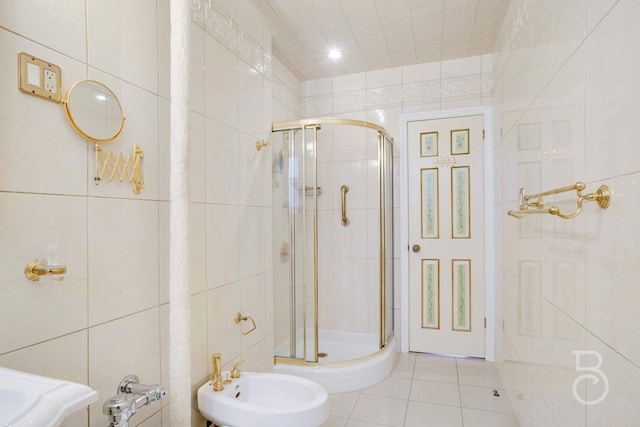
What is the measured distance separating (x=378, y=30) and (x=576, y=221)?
2043 mm

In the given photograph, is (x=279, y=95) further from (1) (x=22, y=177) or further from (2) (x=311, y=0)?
→ (1) (x=22, y=177)

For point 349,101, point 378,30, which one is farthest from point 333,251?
point 378,30

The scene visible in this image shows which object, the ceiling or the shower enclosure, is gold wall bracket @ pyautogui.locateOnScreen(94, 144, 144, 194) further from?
the ceiling

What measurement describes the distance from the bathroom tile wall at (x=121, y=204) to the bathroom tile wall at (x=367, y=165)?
939mm

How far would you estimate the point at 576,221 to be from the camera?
1.10 meters

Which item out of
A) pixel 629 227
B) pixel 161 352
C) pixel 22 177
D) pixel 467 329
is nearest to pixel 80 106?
pixel 22 177

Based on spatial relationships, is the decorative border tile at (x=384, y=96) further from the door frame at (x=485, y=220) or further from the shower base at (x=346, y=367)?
the shower base at (x=346, y=367)

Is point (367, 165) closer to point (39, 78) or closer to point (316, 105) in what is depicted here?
point (316, 105)

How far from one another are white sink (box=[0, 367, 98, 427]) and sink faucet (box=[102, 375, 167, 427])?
1.07 ft

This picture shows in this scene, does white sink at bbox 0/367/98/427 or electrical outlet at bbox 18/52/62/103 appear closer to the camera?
white sink at bbox 0/367/98/427

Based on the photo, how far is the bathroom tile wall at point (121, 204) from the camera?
0.90m

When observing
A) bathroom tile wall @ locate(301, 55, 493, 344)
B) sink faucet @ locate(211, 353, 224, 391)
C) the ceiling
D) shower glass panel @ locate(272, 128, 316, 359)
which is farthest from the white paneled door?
sink faucet @ locate(211, 353, 224, 391)

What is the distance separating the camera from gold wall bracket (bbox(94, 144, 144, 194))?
1117 millimetres

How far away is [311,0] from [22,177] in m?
1.95
